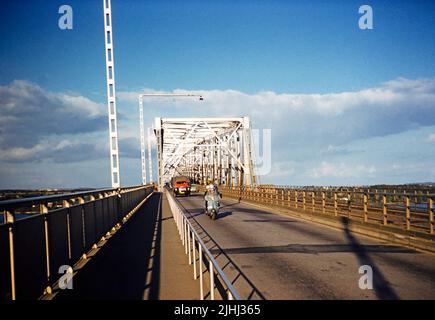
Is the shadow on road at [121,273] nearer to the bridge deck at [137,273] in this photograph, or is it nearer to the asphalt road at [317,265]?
the bridge deck at [137,273]

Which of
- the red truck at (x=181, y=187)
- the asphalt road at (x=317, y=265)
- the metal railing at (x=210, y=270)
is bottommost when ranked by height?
the red truck at (x=181, y=187)

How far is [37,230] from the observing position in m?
6.39

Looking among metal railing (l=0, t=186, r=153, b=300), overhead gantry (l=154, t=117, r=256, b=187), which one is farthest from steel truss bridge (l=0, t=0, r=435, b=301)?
overhead gantry (l=154, t=117, r=256, b=187)

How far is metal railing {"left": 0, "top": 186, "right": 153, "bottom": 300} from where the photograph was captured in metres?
5.34

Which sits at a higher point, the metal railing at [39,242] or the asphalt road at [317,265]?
the metal railing at [39,242]

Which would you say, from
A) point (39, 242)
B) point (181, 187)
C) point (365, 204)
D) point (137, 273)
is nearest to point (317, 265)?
point (137, 273)

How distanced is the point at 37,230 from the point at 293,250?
737 centimetres

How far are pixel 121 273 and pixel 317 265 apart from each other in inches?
169

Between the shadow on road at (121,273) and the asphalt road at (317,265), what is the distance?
1.64 metres

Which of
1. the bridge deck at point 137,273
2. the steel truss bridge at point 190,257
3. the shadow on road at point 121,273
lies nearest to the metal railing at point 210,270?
the steel truss bridge at point 190,257

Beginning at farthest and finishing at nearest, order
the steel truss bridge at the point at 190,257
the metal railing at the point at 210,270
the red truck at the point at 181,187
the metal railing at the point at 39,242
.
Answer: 1. the red truck at the point at 181,187
2. the steel truss bridge at the point at 190,257
3. the metal railing at the point at 39,242
4. the metal railing at the point at 210,270

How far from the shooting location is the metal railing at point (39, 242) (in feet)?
17.5

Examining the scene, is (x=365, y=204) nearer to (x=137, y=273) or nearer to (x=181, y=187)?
(x=137, y=273)

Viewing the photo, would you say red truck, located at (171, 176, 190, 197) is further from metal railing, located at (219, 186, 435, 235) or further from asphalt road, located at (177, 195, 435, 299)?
asphalt road, located at (177, 195, 435, 299)
